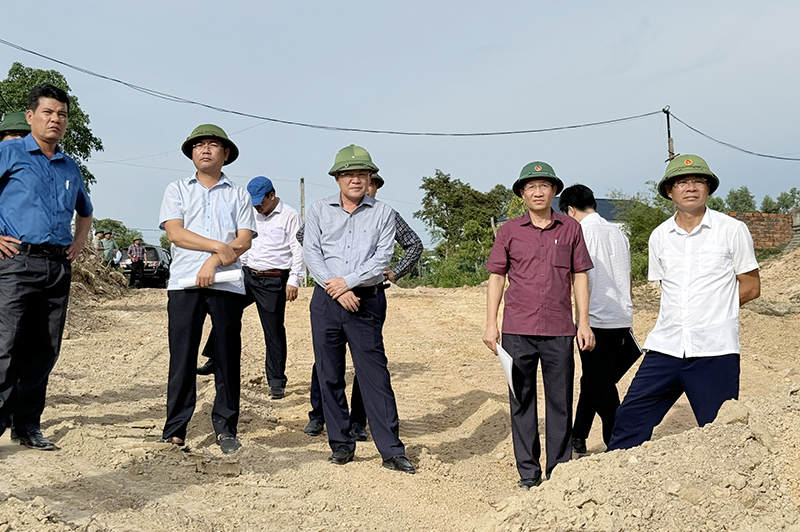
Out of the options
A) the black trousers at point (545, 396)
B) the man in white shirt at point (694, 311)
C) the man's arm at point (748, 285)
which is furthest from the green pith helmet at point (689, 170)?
the black trousers at point (545, 396)

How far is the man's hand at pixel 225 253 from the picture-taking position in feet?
16.6

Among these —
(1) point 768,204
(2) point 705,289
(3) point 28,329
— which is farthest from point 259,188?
(1) point 768,204

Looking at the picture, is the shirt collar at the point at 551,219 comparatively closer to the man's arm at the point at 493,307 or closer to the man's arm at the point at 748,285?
the man's arm at the point at 493,307

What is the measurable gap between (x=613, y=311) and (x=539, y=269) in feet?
3.16

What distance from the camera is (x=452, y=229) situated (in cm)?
4419

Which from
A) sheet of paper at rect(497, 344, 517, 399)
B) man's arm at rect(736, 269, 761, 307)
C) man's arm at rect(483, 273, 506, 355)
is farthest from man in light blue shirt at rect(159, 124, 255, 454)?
man's arm at rect(736, 269, 761, 307)

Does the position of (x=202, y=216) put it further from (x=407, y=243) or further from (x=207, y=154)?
(x=407, y=243)

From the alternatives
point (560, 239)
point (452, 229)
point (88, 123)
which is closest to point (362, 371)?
point (560, 239)

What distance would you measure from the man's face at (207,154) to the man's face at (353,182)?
33.9 inches

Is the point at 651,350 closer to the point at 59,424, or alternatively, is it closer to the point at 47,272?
the point at 47,272

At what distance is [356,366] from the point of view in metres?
5.24

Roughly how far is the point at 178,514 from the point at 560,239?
9.06 feet

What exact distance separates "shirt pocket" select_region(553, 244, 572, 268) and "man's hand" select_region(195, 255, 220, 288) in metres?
2.22

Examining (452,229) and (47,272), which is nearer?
(47,272)
